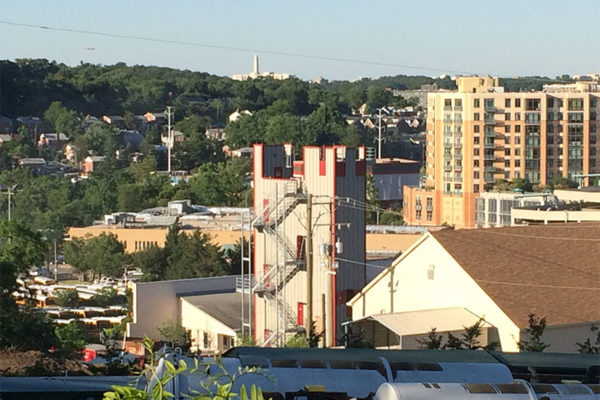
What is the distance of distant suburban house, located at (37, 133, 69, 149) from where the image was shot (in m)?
63.3

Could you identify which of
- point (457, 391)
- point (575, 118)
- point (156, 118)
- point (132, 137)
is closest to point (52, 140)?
point (132, 137)

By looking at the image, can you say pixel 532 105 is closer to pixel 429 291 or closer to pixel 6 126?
pixel 6 126

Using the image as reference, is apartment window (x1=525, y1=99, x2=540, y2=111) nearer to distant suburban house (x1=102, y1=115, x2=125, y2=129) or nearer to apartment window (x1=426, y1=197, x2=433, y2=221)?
apartment window (x1=426, y1=197, x2=433, y2=221)

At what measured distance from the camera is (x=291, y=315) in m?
14.8

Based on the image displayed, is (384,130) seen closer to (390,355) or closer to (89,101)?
(89,101)

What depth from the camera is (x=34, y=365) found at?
288 inches

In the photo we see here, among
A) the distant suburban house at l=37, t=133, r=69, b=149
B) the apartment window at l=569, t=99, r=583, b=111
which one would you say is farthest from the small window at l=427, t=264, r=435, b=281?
the distant suburban house at l=37, t=133, r=69, b=149

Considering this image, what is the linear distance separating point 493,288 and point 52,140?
182 ft

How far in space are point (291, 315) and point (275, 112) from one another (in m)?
57.4

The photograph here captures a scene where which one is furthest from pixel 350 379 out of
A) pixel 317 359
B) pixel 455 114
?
pixel 455 114

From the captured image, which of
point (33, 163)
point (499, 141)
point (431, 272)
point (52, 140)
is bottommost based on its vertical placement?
point (431, 272)

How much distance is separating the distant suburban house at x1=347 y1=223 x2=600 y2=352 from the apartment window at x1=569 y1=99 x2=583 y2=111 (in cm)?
3639

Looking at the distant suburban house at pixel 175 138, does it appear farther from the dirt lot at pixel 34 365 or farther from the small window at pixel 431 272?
the dirt lot at pixel 34 365

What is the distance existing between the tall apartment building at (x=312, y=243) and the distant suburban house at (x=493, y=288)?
8.54 feet
